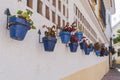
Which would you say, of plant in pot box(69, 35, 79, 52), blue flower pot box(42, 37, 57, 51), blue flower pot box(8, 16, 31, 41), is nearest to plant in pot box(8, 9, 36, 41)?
blue flower pot box(8, 16, 31, 41)

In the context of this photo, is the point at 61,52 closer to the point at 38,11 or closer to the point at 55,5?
the point at 55,5

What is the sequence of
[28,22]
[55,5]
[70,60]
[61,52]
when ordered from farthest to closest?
[70,60] → [61,52] → [55,5] → [28,22]

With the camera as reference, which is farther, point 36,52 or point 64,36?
point 64,36

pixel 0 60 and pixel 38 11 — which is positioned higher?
pixel 38 11

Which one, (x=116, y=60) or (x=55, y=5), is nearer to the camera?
(x=55, y=5)

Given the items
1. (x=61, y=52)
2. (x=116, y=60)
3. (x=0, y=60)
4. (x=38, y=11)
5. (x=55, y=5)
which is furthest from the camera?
(x=116, y=60)

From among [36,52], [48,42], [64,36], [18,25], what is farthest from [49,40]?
[18,25]

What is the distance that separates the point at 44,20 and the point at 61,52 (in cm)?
115

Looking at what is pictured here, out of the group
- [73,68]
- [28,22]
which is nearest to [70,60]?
[73,68]

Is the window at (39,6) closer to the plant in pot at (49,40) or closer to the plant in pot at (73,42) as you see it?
the plant in pot at (49,40)

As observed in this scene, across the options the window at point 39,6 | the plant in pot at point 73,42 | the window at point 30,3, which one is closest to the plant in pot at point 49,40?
the window at point 39,6

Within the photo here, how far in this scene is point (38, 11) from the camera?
13.0ft

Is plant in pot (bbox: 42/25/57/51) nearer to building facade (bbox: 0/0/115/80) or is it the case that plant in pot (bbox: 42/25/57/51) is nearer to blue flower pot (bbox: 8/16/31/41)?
building facade (bbox: 0/0/115/80)

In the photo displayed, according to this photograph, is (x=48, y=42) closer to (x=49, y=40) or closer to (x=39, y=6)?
(x=49, y=40)
